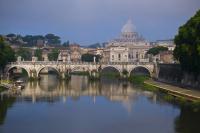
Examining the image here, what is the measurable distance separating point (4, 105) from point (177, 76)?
2582 cm

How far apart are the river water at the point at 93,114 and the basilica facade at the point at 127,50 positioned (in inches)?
2120

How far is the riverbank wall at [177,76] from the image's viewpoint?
49.1 m

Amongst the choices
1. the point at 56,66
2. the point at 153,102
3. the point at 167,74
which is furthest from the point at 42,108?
the point at 56,66

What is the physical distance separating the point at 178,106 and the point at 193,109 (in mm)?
2539

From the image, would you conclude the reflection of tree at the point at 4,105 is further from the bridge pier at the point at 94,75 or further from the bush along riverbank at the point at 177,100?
the bridge pier at the point at 94,75

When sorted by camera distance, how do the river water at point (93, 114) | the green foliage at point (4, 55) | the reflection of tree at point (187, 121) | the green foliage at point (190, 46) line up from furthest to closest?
the green foliage at point (4, 55) < the green foliage at point (190, 46) < the river water at point (93, 114) < the reflection of tree at point (187, 121)

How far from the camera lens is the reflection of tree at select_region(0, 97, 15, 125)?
31.2 meters

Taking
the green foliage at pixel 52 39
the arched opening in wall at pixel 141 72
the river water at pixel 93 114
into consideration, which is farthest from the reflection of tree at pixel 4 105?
the green foliage at pixel 52 39

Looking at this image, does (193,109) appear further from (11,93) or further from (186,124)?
(11,93)

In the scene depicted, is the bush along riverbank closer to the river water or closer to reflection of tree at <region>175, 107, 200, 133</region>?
the river water

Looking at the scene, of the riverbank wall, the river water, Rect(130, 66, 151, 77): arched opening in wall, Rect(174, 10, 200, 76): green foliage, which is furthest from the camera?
Rect(130, 66, 151, 77): arched opening in wall

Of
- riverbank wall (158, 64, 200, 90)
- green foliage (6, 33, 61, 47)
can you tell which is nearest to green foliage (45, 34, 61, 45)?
green foliage (6, 33, 61, 47)

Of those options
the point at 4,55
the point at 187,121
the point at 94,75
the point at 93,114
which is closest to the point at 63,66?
the point at 94,75

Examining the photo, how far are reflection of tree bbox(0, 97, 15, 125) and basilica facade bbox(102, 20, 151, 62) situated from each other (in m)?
57.7
